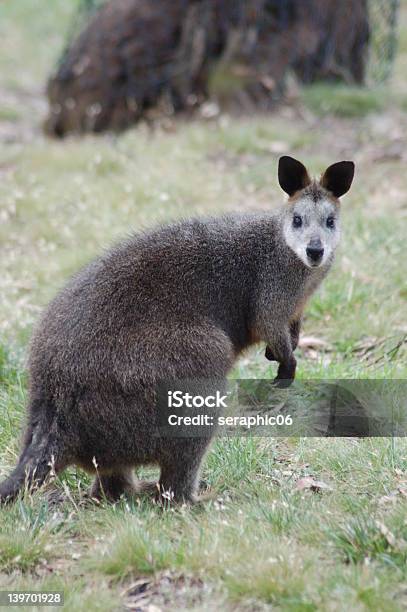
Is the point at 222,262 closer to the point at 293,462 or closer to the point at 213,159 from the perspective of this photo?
the point at 293,462

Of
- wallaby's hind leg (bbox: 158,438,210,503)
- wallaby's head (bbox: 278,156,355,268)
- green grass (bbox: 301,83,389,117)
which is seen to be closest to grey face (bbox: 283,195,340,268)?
wallaby's head (bbox: 278,156,355,268)

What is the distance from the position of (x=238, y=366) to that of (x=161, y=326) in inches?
71.8

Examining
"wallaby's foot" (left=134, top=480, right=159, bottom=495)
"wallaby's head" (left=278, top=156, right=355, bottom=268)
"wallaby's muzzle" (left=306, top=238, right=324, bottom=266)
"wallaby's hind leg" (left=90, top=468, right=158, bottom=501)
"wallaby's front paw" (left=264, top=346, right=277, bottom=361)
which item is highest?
"wallaby's head" (left=278, top=156, right=355, bottom=268)

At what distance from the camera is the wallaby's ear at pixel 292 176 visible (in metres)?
5.08

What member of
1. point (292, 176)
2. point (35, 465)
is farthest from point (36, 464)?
point (292, 176)

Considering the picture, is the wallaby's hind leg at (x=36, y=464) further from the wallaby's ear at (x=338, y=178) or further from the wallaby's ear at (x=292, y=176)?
the wallaby's ear at (x=338, y=178)

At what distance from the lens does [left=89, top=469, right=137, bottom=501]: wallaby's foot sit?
459 centimetres

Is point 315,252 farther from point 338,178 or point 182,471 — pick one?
point 182,471

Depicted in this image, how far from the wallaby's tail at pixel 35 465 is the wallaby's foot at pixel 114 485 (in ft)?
1.36

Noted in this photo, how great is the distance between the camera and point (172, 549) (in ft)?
12.9

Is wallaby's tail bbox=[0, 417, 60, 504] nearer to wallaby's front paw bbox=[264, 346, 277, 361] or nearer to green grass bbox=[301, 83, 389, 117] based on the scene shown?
wallaby's front paw bbox=[264, 346, 277, 361]

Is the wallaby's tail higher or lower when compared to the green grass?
lower

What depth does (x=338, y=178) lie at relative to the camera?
5.12m

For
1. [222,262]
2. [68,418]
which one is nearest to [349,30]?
[222,262]
